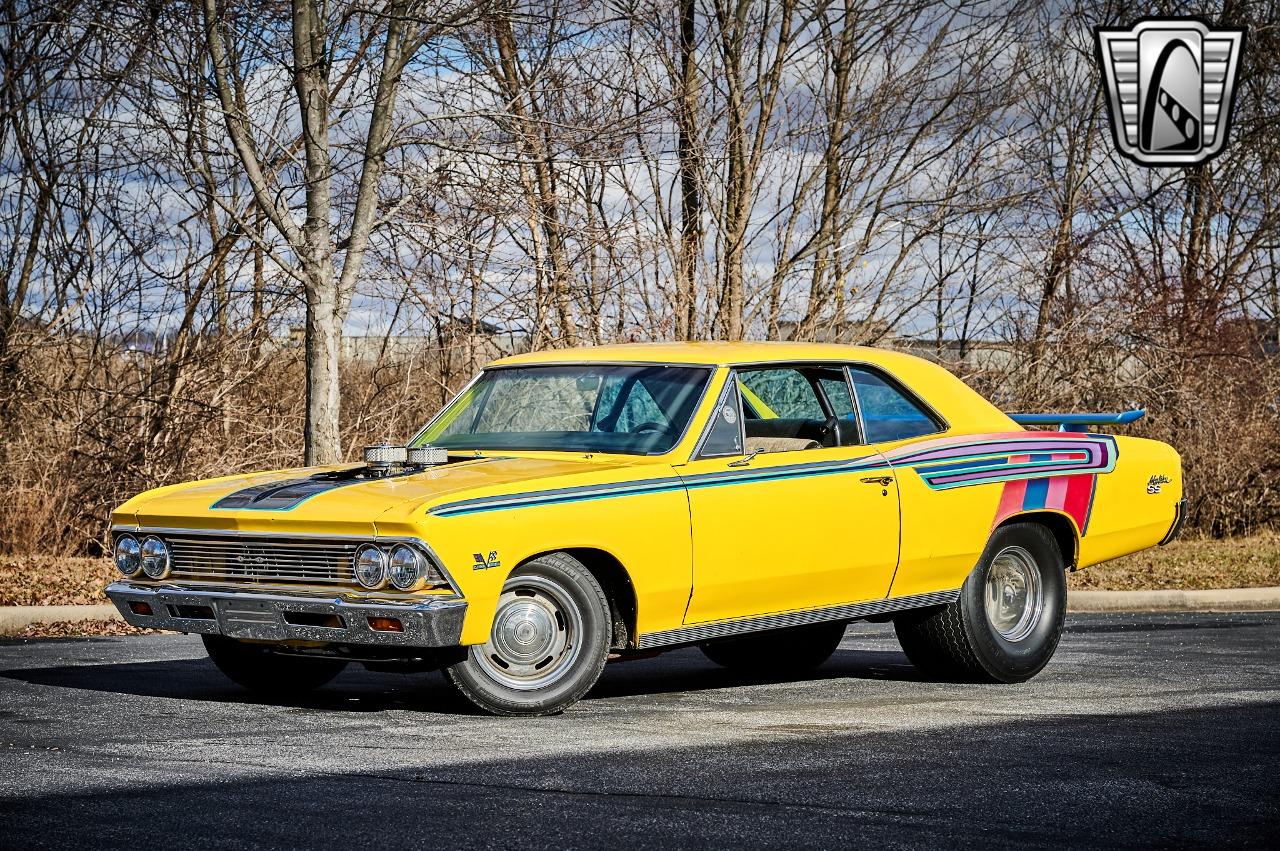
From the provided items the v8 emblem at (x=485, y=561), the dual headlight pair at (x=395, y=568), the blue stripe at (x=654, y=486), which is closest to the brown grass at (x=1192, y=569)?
the blue stripe at (x=654, y=486)

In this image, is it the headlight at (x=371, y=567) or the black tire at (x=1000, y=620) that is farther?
the black tire at (x=1000, y=620)

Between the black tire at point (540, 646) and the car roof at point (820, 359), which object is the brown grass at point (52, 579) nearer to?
the car roof at point (820, 359)

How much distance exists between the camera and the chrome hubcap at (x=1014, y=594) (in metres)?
9.38

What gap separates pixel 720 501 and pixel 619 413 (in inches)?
31.2

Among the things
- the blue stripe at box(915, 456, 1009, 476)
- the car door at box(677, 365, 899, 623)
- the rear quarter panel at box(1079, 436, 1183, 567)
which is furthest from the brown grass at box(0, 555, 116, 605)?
the rear quarter panel at box(1079, 436, 1183, 567)

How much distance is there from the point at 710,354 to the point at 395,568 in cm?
225

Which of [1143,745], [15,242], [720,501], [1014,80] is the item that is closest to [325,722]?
[720,501]

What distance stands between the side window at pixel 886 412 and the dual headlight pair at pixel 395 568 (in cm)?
275

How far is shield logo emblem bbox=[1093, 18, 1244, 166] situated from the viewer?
2181cm

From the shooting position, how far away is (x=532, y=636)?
750cm

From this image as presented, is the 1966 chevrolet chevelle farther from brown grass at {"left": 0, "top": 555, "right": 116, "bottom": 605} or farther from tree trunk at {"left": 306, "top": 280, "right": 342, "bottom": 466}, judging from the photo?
brown grass at {"left": 0, "top": 555, "right": 116, "bottom": 605}

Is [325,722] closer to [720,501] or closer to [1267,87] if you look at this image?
[720,501]

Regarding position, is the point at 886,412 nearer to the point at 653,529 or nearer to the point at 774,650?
the point at 774,650

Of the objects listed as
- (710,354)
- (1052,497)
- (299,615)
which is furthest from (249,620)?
(1052,497)
